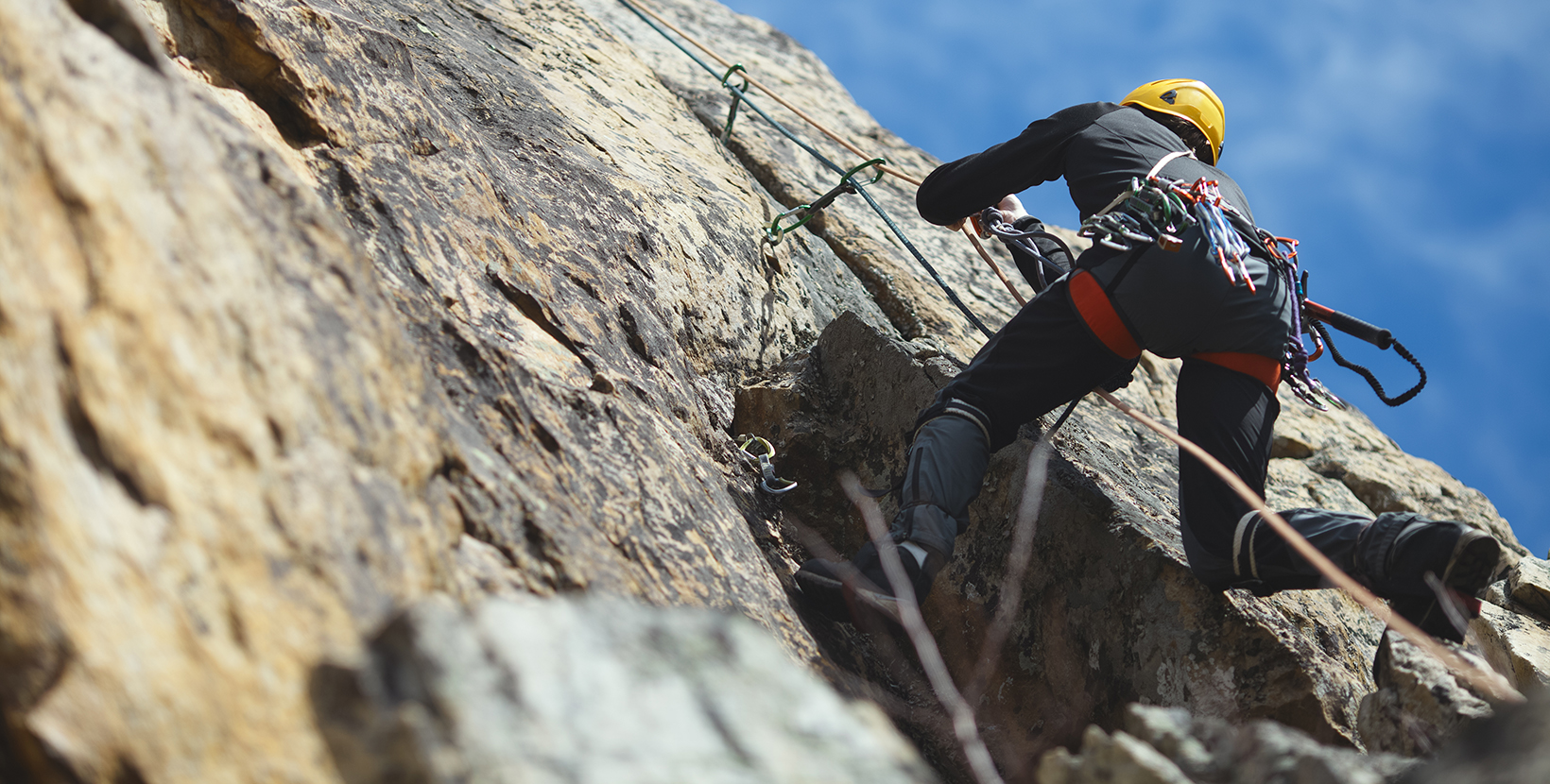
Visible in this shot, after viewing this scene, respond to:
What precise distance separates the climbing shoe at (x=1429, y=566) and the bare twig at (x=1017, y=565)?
0.97m

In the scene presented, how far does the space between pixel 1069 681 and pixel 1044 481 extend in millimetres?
673

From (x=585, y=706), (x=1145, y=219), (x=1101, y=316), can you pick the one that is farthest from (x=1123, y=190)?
(x=585, y=706)

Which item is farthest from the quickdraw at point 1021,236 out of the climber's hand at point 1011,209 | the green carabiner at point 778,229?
the green carabiner at point 778,229

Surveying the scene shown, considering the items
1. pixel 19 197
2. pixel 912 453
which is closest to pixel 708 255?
pixel 912 453

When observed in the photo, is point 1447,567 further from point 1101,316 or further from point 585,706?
point 585,706

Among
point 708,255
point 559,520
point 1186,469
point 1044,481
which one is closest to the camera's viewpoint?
point 559,520

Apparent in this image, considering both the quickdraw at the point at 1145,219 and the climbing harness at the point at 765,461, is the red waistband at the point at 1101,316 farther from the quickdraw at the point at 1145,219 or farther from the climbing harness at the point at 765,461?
the climbing harness at the point at 765,461

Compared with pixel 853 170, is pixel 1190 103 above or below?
above

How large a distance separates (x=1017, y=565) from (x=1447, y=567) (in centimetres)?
121

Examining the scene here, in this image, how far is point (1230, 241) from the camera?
117 inches

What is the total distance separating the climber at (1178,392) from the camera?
8.38 feet

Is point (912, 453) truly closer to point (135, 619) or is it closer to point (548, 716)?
point (548, 716)

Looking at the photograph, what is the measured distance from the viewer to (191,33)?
118 inches

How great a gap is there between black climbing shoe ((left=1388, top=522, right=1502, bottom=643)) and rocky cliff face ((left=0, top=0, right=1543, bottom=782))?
0.39 meters
